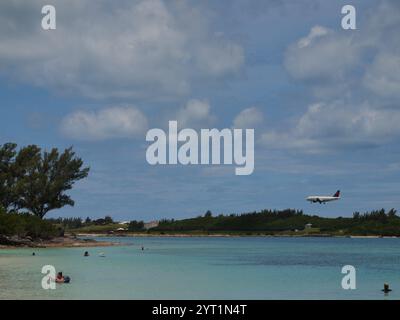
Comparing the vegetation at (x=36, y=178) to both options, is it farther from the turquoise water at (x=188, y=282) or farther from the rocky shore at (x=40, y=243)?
the turquoise water at (x=188, y=282)

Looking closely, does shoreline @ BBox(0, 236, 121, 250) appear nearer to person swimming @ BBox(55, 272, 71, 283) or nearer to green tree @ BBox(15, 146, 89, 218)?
green tree @ BBox(15, 146, 89, 218)

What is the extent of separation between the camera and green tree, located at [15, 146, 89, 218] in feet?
473

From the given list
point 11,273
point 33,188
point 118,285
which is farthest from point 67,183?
point 118,285

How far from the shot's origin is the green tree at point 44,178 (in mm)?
144250

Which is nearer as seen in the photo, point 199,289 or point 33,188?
point 199,289

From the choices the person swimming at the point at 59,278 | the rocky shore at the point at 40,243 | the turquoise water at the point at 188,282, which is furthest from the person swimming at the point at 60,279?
the rocky shore at the point at 40,243

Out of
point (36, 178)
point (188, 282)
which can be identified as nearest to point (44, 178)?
point (36, 178)

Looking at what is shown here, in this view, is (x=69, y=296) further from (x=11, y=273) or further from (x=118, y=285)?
(x=11, y=273)

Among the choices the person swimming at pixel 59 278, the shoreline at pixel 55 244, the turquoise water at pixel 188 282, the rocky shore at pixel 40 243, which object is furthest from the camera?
the shoreline at pixel 55 244

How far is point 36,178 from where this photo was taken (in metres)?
145
